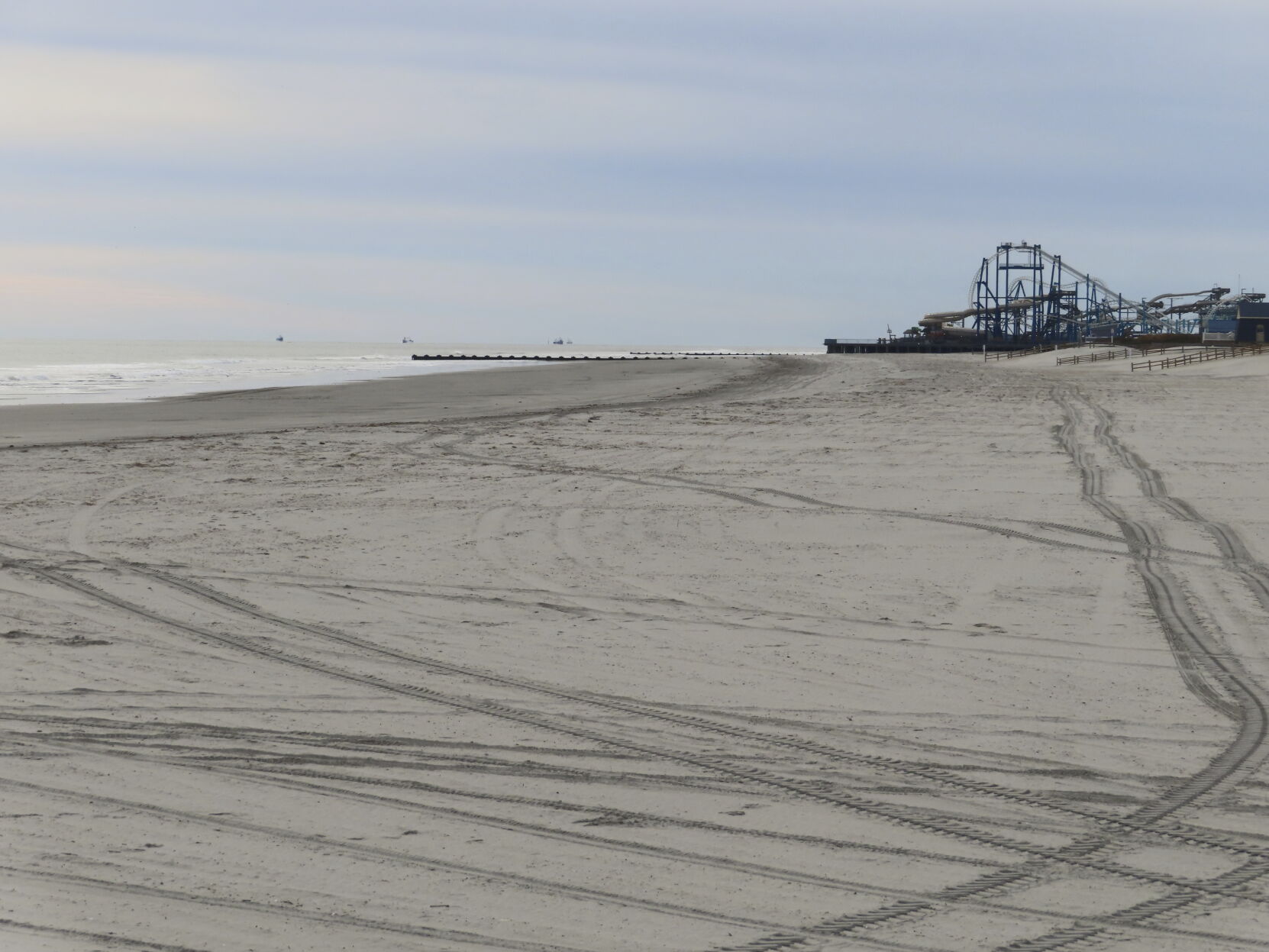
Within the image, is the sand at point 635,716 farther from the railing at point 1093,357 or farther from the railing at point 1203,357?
the railing at point 1093,357

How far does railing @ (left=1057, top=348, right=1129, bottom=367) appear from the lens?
64100mm

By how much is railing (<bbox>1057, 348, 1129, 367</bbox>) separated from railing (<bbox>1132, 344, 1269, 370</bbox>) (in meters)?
6.07

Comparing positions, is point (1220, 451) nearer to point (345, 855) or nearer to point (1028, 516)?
point (1028, 516)

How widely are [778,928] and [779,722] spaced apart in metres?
1.87

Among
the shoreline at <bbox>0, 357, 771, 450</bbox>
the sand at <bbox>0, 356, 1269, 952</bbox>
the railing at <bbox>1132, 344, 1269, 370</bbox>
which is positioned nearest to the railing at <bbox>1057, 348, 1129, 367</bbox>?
the railing at <bbox>1132, 344, 1269, 370</bbox>

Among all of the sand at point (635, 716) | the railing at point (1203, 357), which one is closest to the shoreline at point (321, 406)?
the sand at point (635, 716)

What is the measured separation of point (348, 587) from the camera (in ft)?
26.8

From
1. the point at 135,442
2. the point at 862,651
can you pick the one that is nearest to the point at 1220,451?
the point at 862,651

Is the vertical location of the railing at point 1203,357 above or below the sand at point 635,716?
above

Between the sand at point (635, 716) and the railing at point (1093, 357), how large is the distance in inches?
2122

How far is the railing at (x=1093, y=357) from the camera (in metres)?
64.1

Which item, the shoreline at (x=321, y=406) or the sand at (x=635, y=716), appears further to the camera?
the shoreline at (x=321, y=406)

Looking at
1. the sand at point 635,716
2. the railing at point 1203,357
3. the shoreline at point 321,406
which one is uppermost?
the railing at point 1203,357

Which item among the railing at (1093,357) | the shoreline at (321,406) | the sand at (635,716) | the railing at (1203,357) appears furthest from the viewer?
the railing at (1093,357)
